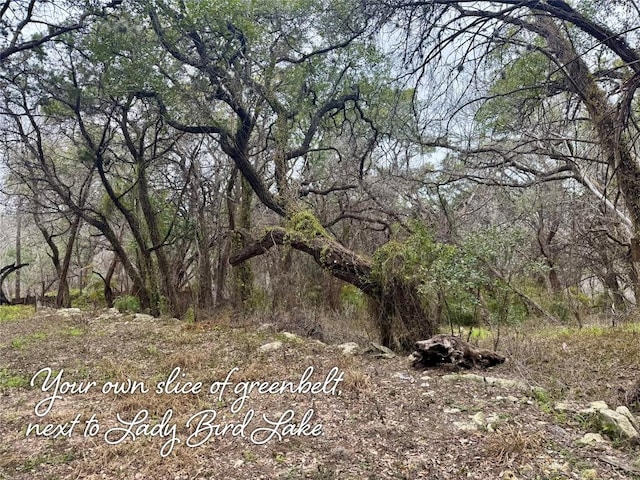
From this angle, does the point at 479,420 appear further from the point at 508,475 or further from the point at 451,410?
the point at 508,475

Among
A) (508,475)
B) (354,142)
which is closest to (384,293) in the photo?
Result: (508,475)

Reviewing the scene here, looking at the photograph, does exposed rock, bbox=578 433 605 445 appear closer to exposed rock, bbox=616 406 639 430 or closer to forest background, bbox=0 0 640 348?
exposed rock, bbox=616 406 639 430

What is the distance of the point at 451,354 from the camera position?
4203 mm

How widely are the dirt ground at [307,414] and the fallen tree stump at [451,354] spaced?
0.13 metres

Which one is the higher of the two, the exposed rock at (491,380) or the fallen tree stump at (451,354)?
the fallen tree stump at (451,354)

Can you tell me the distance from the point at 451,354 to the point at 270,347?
218 cm

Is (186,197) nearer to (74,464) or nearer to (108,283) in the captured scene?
(108,283)

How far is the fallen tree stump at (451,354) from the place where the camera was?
421cm

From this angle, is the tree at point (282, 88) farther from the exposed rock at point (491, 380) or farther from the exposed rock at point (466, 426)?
the exposed rock at point (466, 426)

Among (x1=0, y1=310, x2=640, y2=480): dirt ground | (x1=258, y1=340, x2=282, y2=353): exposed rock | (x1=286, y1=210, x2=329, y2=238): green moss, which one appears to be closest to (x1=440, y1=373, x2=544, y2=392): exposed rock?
(x1=0, y1=310, x2=640, y2=480): dirt ground

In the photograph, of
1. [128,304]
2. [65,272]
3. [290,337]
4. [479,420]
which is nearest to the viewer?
[479,420]

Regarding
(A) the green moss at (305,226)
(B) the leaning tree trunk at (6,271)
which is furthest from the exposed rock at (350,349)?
(B) the leaning tree trunk at (6,271)

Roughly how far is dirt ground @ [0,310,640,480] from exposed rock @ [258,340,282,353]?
3 centimetres

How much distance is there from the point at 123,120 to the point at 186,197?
8.34 feet
